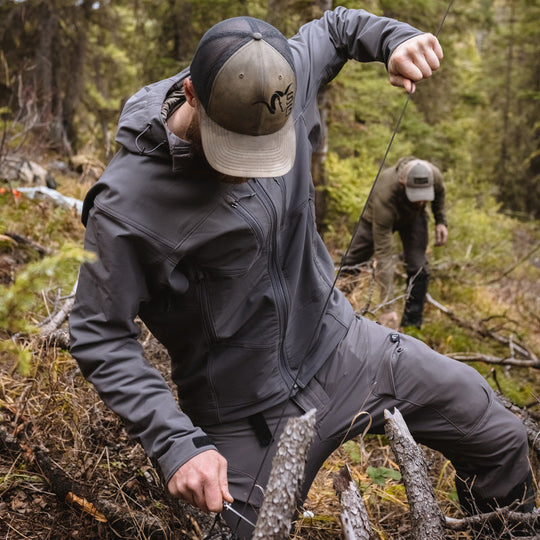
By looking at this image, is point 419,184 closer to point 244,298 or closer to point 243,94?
point 244,298

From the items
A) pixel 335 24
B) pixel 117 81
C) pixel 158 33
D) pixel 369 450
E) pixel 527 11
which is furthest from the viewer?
pixel 527 11

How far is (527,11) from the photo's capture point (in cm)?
2031

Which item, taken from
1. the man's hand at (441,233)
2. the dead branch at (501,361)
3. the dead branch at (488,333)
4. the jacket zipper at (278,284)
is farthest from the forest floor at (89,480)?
the man's hand at (441,233)

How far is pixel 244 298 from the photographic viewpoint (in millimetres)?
2395

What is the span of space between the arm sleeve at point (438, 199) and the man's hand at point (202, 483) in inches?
226

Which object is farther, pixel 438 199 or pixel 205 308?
pixel 438 199

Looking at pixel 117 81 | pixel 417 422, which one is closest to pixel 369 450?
pixel 417 422

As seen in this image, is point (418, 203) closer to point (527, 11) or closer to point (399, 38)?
point (399, 38)

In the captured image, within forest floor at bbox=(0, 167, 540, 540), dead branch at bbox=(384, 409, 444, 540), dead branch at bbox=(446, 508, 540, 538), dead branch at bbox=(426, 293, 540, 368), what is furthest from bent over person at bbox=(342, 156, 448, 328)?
dead branch at bbox=(384, 409, 444, 540)

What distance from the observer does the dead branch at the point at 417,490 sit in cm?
226

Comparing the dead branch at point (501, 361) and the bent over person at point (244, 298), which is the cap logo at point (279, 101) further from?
the dead branch at point (501, 361)

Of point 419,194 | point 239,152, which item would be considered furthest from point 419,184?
point 239,152

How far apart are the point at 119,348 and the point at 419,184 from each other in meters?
5.16

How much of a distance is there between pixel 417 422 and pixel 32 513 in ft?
6.09
